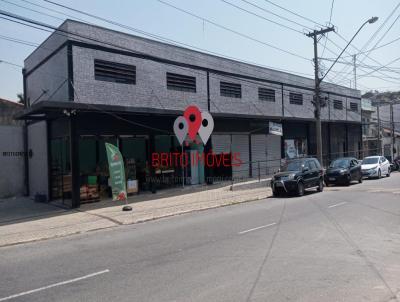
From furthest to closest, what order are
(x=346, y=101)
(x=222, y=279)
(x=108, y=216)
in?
(x=346, y=101), (x=108, y=216), (x=222, y=279)

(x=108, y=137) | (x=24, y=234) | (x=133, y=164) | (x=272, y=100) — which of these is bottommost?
(x=24, y=234)

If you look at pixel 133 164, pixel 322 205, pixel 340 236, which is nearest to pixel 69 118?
pixel 133 164

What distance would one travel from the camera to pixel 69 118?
1720 cm

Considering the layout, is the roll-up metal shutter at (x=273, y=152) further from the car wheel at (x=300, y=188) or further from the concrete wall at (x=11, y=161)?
the concrete wall at (x=11, y=161)

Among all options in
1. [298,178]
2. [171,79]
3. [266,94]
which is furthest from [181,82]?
[266,94]

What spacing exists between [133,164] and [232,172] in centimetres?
754

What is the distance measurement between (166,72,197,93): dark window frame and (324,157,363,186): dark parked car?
9.33 meters

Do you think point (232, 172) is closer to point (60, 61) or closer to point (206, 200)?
point (206, 200)

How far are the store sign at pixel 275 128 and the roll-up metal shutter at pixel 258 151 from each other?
1.05 meters

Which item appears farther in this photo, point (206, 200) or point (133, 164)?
point (133, 164)

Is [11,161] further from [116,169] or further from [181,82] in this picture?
[181,82]

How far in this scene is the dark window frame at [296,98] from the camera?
33625 mm

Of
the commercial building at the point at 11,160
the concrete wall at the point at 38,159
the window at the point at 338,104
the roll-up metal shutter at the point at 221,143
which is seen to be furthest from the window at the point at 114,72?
the window at the point at 338,104

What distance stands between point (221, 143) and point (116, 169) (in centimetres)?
1052
